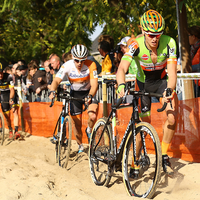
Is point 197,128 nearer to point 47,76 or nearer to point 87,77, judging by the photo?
point 87,77

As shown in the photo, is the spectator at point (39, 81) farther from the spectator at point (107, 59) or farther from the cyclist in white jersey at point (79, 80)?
the cyclist in white jersey at point (79, 80)

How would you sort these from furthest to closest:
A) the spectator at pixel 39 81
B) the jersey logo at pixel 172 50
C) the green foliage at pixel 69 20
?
the green foliage at pixel 69 20, the spectator at pixel 39 81, the jersey logo at pixel 172 50

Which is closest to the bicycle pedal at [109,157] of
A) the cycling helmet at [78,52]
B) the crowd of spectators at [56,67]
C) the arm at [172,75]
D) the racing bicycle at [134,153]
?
the racing bicycle at [134,153]

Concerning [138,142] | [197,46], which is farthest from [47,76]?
[138,142]

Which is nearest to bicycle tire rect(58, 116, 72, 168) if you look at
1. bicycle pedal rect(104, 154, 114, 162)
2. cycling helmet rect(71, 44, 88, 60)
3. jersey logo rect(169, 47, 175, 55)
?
cycling helmet rect(71, 44, 88, 60)

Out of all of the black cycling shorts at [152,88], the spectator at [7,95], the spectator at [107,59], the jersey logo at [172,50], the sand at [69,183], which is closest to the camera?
the sand at [69,183]

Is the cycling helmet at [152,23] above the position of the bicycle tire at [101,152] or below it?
above

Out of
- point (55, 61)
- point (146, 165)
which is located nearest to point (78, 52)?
point (55, 61)

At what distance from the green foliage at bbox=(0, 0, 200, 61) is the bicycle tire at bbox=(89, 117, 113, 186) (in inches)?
122

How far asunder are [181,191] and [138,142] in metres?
0.96

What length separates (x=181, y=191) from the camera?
4293 millimetres

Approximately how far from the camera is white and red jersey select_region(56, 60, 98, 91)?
6.70 meters

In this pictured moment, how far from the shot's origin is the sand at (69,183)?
13.5ft

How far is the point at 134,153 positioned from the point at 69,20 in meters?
11.1
